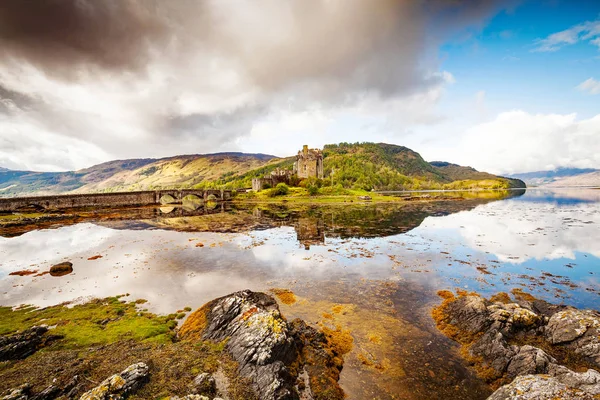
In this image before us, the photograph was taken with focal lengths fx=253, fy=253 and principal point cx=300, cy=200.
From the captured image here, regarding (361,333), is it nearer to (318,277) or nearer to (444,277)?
(318,277)

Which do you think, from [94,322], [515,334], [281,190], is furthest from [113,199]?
[515,334]

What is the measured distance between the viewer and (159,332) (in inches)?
566

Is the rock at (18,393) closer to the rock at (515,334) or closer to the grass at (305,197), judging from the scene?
the rock at (515,334)

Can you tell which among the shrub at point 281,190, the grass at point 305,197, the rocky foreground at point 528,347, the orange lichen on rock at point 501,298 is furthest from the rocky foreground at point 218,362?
the shrub at point 281,190

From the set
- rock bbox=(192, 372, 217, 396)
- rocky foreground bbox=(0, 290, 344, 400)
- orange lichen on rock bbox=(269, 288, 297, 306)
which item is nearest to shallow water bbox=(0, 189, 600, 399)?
orange lichen on rock bbox=(269, 288, 297, 306)

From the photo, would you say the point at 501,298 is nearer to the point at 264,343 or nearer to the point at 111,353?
the point at 264,343

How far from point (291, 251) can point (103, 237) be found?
32527 millimetres

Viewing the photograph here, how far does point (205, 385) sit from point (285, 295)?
11.0m

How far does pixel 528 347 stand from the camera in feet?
37.5

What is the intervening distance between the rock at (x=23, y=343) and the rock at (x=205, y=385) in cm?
919

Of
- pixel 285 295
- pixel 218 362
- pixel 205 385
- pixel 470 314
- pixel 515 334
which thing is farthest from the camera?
pixel 285 295

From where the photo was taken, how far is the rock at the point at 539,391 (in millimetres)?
7930

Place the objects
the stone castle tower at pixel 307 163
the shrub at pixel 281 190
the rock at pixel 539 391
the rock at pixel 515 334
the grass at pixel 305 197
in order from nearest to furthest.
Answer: the rock at pixel 539 391 < the rock at pixel 515 334 < the grass at pixel 305 197 < the shrub at pixel 281 190 < the stone castle tower at pixel 307 163

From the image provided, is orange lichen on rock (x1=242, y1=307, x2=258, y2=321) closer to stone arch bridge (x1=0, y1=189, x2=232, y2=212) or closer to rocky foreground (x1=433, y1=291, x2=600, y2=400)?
rocky foreground (x1=433, y1=291, x2=600, y2=400)
